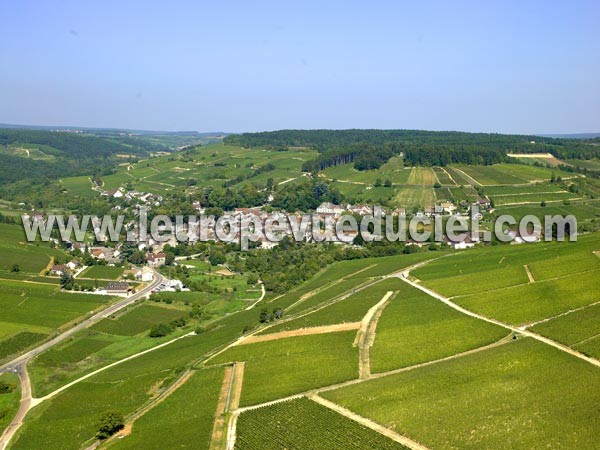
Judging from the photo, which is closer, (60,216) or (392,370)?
(392,370)

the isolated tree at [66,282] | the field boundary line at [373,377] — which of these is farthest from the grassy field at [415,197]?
the field boundary line at [373,377]

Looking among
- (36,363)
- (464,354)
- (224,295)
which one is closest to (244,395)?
(464,354)

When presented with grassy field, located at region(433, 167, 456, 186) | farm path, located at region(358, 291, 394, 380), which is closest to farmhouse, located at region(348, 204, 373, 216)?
grassy field, located at region(433, 167, 456, 186)

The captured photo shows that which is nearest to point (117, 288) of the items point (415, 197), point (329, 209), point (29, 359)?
point (29, 359)

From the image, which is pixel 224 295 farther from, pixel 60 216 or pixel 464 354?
pixel 60 216

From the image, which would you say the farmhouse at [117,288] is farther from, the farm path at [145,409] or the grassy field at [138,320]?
the farm path at [145,409]
